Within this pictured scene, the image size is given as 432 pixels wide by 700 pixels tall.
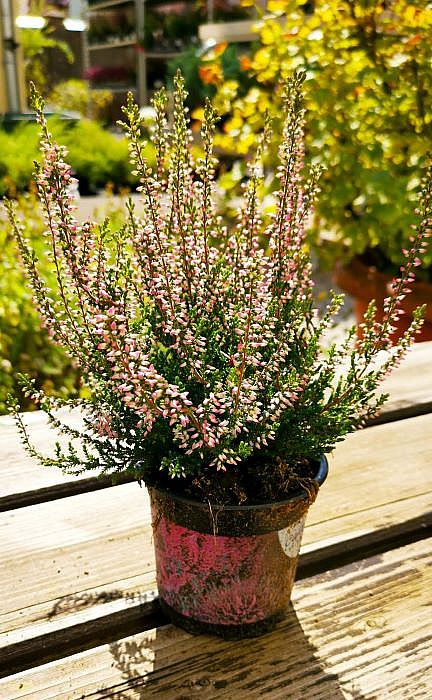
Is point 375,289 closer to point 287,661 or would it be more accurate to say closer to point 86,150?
point 287,661

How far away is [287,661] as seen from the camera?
38.7 inches

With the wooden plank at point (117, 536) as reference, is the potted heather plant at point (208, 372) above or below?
above

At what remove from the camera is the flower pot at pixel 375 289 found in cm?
296

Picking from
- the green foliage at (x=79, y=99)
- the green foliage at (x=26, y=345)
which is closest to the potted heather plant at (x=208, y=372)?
the green foliage at (x=26, y=345)

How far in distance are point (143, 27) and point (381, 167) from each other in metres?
18.0

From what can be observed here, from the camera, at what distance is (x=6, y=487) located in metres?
1.35

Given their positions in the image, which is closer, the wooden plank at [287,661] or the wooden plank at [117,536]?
the wooden plank at [287,661]

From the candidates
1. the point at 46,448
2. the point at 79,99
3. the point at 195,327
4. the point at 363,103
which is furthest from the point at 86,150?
the point at 79,99

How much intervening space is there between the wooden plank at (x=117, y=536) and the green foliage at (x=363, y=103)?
1.49m

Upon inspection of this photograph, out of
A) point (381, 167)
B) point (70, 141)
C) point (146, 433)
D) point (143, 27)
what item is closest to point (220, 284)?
point (146, 433)

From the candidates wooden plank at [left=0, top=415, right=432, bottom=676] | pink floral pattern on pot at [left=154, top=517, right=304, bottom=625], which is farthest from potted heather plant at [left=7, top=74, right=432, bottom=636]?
wooden plank at [left=0, top=415, right=432, bottom=676]

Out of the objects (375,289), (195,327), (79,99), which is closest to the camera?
(195,327)

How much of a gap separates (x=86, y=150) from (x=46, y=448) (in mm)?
6200

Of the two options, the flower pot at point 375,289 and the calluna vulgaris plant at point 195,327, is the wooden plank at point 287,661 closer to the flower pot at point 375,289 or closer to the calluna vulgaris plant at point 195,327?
the calluna vulgaris plant at point 195,327
